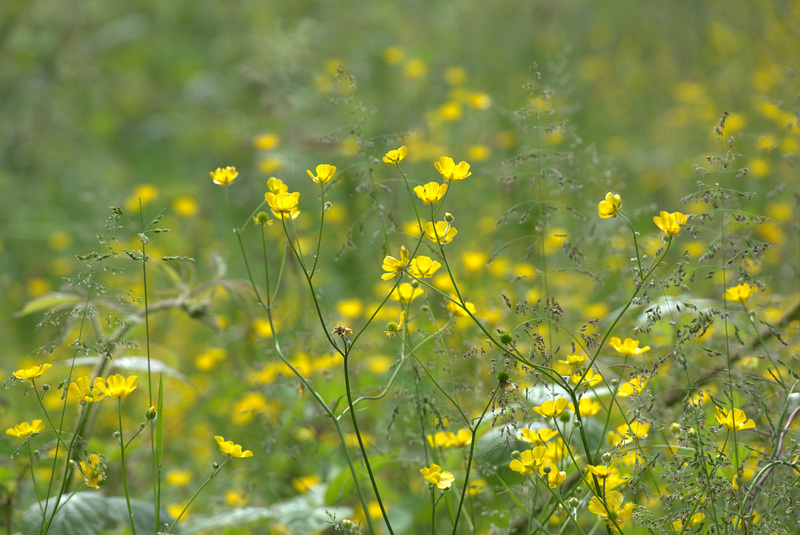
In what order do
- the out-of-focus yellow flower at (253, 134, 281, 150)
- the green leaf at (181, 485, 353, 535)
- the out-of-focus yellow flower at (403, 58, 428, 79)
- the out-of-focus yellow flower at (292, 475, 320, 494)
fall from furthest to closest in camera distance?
the out-of-focus yellow flower at (403, 58, 428, 79) < the out-of-focus yellow flower at (253, 134, 281, 150) < the out-of-focus yellow flower at (292, 475, 320, 494) < the green leaf at (181, 485, 353, 535)

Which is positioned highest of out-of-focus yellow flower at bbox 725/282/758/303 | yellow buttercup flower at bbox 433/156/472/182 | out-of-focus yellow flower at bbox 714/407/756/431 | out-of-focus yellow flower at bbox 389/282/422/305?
yellow buttercup flower at bbox 433/156/472/182

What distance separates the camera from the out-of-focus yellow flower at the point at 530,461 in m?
1.06

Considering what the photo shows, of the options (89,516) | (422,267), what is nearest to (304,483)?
(89,516)

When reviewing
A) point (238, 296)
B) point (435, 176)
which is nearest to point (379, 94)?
point (435, 176)

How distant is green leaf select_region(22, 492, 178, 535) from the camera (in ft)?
4.06

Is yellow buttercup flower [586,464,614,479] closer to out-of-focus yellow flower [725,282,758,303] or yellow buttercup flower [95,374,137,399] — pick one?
out-of-focus yellow flower [725,282,758,303]

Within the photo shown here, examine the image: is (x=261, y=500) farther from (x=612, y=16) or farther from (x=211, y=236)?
(x=612, y=16)

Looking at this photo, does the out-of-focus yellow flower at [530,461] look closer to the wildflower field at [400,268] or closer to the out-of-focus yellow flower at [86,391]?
the wildflower field at [400,268]

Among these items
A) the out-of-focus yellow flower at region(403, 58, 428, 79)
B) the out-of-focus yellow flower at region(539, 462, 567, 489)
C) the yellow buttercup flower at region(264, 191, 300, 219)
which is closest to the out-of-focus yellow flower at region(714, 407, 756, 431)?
the out-of-focus yellow flower at region(539, 462, 567, 489)

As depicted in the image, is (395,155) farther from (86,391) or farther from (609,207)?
(86,391)

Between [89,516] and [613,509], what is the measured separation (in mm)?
928

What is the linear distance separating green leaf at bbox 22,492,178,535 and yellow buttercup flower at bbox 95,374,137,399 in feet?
0.79

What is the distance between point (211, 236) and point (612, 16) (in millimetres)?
3717

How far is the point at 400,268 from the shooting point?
108 cm
